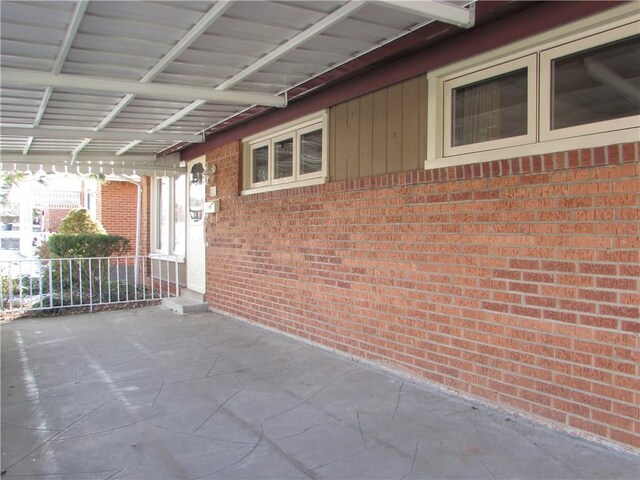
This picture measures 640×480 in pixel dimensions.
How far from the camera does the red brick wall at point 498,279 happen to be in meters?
2.84

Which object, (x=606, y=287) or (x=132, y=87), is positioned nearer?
(x=606, y=287)

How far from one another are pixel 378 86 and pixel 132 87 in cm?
242

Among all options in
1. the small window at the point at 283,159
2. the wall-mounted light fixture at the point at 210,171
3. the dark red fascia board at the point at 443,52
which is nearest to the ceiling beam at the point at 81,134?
the wall-mounted light fixture at the point at 210,171

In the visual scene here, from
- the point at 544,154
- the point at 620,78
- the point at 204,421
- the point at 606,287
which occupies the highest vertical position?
the point at 620,78

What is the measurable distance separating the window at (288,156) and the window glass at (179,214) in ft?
9.55

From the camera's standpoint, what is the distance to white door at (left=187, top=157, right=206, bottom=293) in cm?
838

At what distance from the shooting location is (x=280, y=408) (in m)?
3.66

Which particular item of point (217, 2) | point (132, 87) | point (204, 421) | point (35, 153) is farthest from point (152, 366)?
point (35, 153)

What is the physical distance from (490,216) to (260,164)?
4147mm

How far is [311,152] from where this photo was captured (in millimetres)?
5758

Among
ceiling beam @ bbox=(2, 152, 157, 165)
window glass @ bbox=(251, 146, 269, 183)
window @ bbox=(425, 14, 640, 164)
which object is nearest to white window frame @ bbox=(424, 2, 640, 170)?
window @ bbox=(425, 14, 640, 164)

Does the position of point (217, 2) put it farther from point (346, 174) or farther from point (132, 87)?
point (346, 174)

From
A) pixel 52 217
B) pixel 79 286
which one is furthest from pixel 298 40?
pixel 52 217

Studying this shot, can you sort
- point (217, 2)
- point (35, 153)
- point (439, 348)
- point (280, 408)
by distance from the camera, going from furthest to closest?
1. point (35, 153)
2. point (439, 348)
3. point (280, 408)
4. point (217, 2)
